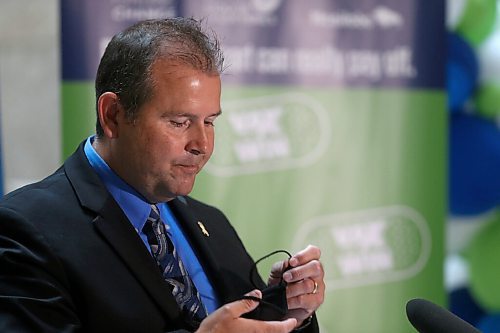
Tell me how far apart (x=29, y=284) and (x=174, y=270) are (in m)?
0.32

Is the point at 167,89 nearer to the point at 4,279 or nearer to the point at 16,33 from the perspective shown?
the point at 4,279

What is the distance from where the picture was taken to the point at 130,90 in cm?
167

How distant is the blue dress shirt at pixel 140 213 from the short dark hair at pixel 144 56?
88mm

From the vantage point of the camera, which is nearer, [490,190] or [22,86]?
[22,86]

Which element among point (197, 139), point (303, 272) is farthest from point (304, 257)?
point (197, 139)

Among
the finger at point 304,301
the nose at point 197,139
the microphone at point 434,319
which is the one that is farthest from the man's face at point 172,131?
the microphone at point 434,319

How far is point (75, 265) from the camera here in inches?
62.3

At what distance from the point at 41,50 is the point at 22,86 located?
0.17m

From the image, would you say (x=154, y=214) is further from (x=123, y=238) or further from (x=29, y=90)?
(x=29, y=90)

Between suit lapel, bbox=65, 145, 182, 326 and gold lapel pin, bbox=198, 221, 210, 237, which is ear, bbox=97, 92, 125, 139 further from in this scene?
gold lapel pin, bbox=198, 221, 210, 237

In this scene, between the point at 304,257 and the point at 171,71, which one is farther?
the point at 304,257

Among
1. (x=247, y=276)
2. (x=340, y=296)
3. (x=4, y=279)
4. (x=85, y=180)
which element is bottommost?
(x=340, y=296)

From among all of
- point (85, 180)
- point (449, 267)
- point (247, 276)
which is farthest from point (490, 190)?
point (85, 180)

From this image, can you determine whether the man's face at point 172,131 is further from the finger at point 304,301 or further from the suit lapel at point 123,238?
the finger at point 304,301
